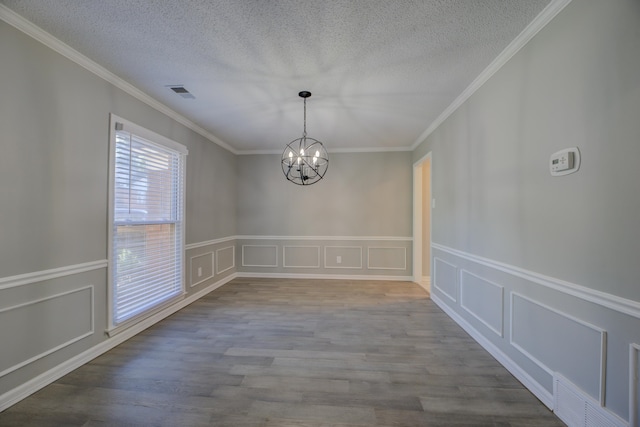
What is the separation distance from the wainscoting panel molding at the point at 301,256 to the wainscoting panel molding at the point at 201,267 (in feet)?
4.76

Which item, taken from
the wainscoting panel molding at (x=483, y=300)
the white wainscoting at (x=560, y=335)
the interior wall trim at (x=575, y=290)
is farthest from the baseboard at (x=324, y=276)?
the interior wall trim at (x=575, y=290)

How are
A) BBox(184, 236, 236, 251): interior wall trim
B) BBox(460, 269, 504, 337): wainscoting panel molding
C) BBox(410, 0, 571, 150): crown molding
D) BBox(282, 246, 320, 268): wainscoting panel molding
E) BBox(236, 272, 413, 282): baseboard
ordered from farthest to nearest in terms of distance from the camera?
BBox(282, 246, 320, 268): wainscoting panel molding < BBox(236, 272, 413, 282): baseboard < BBox(184, 236, 236, 251): interior wall trim < BBox(460, 269, 504, 337): wainscoting panel molding < BBox(410, 0, 571, 150): crown molding

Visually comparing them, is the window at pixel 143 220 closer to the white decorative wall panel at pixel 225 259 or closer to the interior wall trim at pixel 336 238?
the white decorative wall panel at pixel 225 259

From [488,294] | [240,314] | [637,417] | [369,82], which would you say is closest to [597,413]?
[637,417]

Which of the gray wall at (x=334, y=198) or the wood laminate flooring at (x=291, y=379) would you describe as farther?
the gray wall at (x=334, y=198)

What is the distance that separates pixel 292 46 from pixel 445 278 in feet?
10.9

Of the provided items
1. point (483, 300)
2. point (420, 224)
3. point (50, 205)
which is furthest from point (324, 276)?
point (50, 205)

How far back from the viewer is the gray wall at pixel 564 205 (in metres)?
1.27

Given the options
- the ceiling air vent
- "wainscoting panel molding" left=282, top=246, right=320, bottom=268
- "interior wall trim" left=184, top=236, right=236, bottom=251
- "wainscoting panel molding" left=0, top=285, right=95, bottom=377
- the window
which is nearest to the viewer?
"wainscoting panel molding" left=0, top=285, right=95, bottom=377

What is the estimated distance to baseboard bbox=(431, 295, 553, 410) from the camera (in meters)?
1.77

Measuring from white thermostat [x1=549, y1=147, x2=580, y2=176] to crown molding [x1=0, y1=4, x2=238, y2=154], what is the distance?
368 cm

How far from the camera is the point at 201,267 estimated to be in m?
4.10

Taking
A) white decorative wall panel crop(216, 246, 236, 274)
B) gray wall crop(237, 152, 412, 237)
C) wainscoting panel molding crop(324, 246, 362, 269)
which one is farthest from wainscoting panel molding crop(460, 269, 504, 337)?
white decorative wall panel crop(216, 246, 236, 274)

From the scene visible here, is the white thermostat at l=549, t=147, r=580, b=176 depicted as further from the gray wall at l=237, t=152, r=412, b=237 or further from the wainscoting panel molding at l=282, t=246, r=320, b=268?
the wainscoting panel molding at l=282, t=246, r=320, b=268
